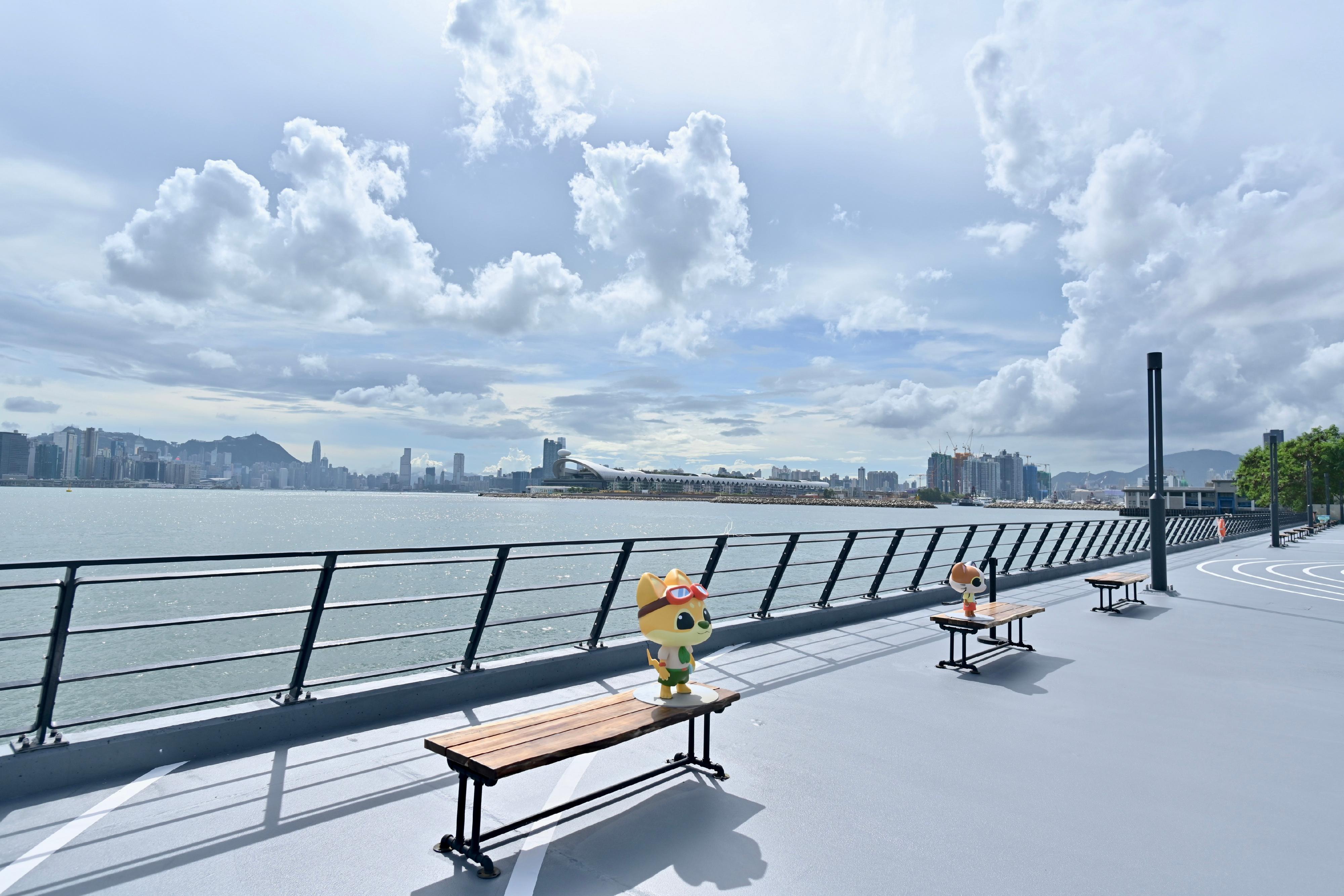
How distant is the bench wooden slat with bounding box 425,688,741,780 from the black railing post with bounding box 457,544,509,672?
1976mm

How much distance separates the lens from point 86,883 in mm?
3137

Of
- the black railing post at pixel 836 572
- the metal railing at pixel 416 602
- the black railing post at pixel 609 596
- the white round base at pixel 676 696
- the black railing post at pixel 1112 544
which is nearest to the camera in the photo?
the white round base at pixel 676 696

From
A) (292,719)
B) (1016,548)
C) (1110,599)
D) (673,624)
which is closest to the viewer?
(673,624)

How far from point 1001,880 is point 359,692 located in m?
4.26

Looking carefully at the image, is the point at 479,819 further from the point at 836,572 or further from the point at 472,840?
the point at 836,572

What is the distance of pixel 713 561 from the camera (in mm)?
8242

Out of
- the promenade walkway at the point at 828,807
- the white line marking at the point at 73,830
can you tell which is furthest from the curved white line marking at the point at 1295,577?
the white line marking at the point at 73,830

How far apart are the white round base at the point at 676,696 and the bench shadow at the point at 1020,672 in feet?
11.6

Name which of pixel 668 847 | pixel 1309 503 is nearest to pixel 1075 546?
pixel 668 847

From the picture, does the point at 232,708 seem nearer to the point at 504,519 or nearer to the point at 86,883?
the point at 86,883

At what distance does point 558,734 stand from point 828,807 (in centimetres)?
155

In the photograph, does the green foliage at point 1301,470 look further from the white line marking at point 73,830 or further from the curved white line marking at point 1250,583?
the white line marking at point 73,830

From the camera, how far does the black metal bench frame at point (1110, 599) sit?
34.8 ft

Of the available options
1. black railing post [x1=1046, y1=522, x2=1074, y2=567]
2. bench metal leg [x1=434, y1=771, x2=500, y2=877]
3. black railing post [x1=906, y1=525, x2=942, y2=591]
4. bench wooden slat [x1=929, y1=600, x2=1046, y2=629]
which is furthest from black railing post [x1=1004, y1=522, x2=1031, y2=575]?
bench metal leg [x1=434, y1=771, x2=500, y2=877]
